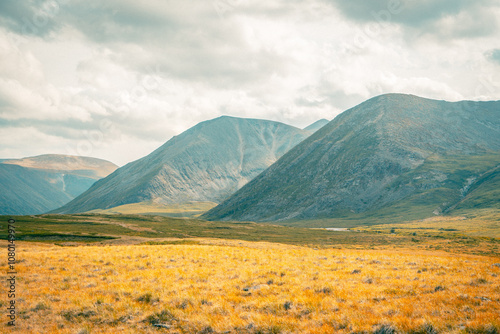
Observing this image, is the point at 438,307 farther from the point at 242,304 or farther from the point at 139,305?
the point at 139,305

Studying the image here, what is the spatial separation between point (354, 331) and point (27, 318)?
54.3ft

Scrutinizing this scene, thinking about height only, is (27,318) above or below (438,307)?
below

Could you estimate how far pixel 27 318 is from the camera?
1612 centimetres

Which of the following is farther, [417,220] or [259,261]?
[417,220]

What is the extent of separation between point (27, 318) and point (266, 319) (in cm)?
1273

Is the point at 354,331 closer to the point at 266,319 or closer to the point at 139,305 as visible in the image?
the point at 266,319

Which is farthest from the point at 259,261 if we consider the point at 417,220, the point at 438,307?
the point at 417,220

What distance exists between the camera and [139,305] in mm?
17234

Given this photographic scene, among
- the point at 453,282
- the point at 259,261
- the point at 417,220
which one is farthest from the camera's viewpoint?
the point at 417,220

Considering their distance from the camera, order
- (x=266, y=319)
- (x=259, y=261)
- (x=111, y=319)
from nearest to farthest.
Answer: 1. (x=266, y=319)
2. (x=111, y=319)
3. (x=259, y=261)

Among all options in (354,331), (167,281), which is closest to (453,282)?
(354,331)

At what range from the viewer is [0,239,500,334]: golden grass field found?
13555 mm

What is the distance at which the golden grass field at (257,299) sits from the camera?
44.5 feet

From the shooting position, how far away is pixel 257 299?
17281mm
